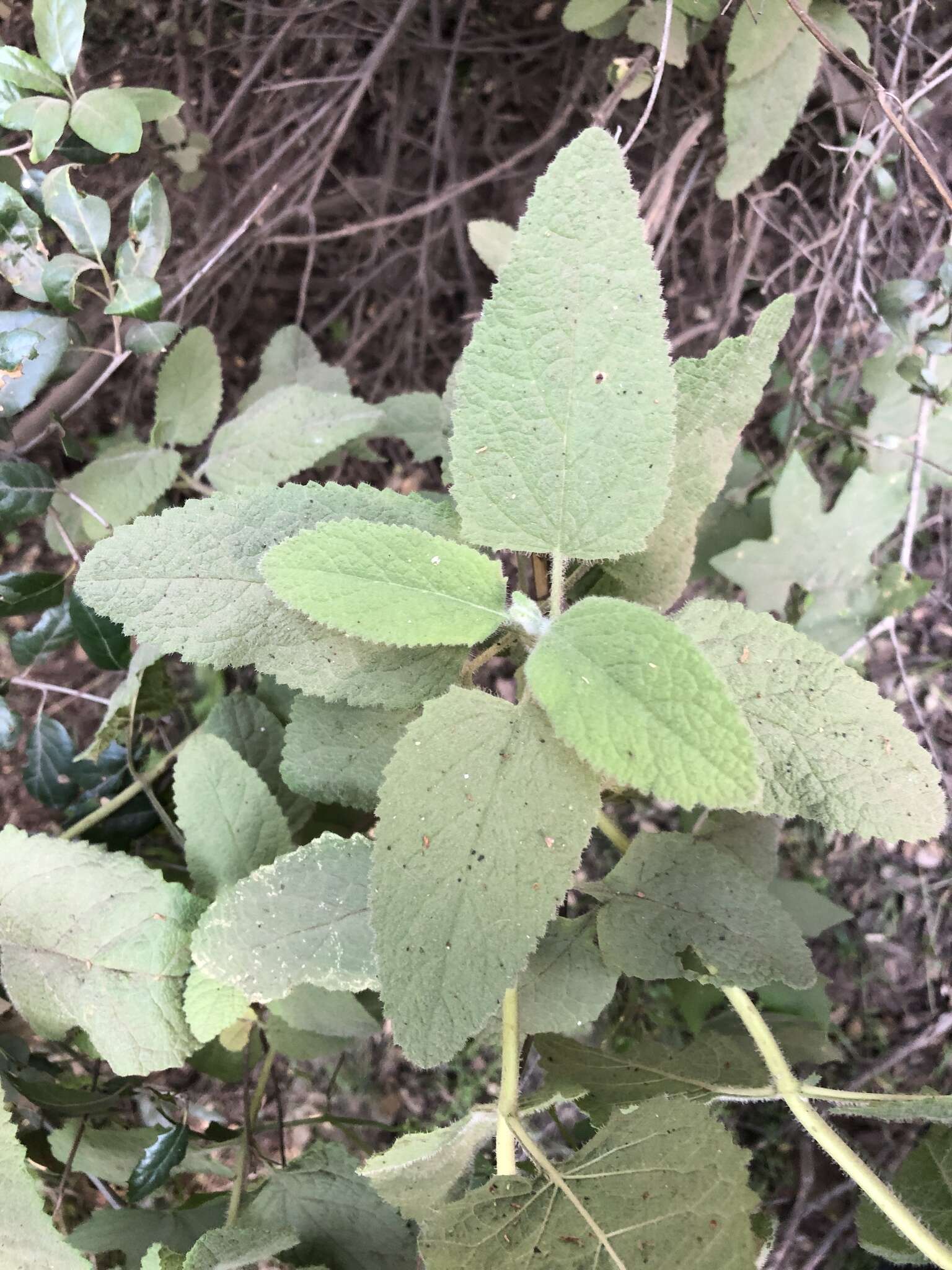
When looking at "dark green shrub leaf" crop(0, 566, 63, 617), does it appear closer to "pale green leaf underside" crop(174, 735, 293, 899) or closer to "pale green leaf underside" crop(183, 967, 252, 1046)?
"pale green leaf underside" crop(174, 735, 293, 899)

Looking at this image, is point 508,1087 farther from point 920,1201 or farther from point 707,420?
point 707,420

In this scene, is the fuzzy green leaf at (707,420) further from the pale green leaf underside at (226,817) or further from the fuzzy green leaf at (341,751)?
the pale green leaf underside at (226,817)

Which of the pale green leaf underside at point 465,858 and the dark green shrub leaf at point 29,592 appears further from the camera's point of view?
the dark green shrub leaf at point 29,592

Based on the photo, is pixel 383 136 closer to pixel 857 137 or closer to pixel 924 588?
pixel 857 137

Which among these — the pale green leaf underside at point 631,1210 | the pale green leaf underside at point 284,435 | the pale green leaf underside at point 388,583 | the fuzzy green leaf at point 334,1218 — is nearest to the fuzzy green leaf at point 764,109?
the pale green leaf underside at point 284,435

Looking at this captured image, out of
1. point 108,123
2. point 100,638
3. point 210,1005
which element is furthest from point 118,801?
point 108,123

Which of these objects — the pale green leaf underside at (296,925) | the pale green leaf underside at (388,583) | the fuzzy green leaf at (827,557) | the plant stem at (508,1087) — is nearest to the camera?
the pale green leaf underside at (388,583)

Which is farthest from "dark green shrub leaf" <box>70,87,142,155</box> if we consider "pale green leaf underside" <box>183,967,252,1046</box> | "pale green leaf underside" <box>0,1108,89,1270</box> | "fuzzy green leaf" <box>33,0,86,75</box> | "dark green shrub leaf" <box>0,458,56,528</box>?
"pale green leaf underside" <box>0,1108,89,1270</box>
